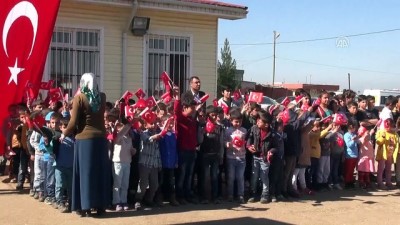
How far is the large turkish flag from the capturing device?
7.93 m

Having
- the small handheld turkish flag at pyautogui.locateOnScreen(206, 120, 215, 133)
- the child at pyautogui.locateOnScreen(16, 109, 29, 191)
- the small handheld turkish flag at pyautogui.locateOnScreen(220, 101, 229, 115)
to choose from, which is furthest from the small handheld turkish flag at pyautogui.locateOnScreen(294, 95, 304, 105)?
the child at pyautogui.locateOnScreen(16, 109, 29, 191)

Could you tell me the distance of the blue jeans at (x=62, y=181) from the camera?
24.0 ft

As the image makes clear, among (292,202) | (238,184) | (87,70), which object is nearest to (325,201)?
(292,202)

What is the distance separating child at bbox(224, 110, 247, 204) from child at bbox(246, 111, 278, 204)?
0.15 m

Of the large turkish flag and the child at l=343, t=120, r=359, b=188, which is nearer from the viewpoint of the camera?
the large turkish flag

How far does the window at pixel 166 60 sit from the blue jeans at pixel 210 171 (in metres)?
4.12

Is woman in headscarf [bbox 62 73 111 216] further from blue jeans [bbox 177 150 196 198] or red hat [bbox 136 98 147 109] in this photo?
blue jeans [bbox 177 150 196 198]

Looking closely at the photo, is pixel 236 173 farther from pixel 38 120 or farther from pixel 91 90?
pixel 38 120

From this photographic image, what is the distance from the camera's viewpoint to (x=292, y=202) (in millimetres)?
8570

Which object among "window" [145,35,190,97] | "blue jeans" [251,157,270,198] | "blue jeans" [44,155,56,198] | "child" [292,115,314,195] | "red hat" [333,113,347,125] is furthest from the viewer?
"window" [145,35,190,97]

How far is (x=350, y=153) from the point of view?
9.87 meters

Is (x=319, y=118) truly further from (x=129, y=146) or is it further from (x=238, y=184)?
(x=129, y=146)

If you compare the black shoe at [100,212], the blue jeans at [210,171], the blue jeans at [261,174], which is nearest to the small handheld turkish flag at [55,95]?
the black shoe at [100,212]

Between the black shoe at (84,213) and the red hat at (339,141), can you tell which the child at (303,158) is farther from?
the black shoe at (84,213)
